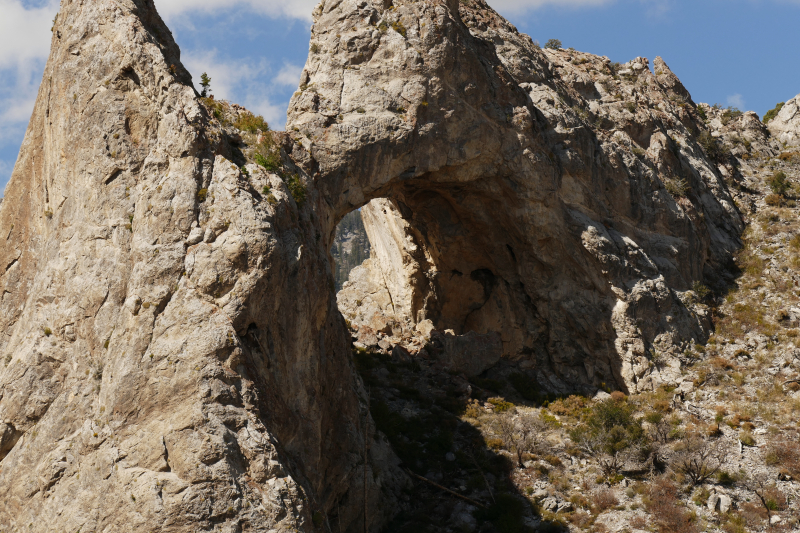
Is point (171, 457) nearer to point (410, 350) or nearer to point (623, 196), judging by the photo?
point (410, 350)

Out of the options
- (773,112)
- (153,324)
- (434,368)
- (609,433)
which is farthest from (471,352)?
(773,112)

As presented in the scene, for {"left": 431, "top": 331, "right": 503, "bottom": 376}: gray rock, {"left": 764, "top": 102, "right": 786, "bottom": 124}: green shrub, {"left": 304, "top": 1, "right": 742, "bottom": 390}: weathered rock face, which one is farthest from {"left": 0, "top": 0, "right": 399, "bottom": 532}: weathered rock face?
{"left": 764, "top": 102, "right": 786, "bottom": 124}: green shrub

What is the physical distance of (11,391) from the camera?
19234mm

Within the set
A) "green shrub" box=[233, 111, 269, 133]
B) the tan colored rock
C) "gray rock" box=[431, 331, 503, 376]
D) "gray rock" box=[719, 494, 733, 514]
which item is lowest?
"gray rock" box=[719, 494, 733, 514]

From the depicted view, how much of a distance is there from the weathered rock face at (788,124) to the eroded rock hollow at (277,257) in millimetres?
15810

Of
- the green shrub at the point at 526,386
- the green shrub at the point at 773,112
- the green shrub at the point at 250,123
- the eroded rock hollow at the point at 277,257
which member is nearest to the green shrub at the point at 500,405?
the green shrub at the point at 526,386

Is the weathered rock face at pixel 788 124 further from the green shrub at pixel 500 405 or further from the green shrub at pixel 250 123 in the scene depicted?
the green shrub at pixel 250 123

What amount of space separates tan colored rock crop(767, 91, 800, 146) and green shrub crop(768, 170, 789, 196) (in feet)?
21.9

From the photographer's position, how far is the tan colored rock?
48.5m

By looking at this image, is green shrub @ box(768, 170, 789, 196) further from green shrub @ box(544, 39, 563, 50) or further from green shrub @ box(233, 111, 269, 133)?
green shrub @ box(233, 111, 269, 133)

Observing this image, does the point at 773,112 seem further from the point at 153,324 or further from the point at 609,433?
the point at 153,324

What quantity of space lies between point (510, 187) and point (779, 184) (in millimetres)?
20062

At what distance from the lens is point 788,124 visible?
163 ft

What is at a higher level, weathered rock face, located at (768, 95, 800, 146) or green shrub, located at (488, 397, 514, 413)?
weathered rock face, located at (768, 95, 800, 146)
